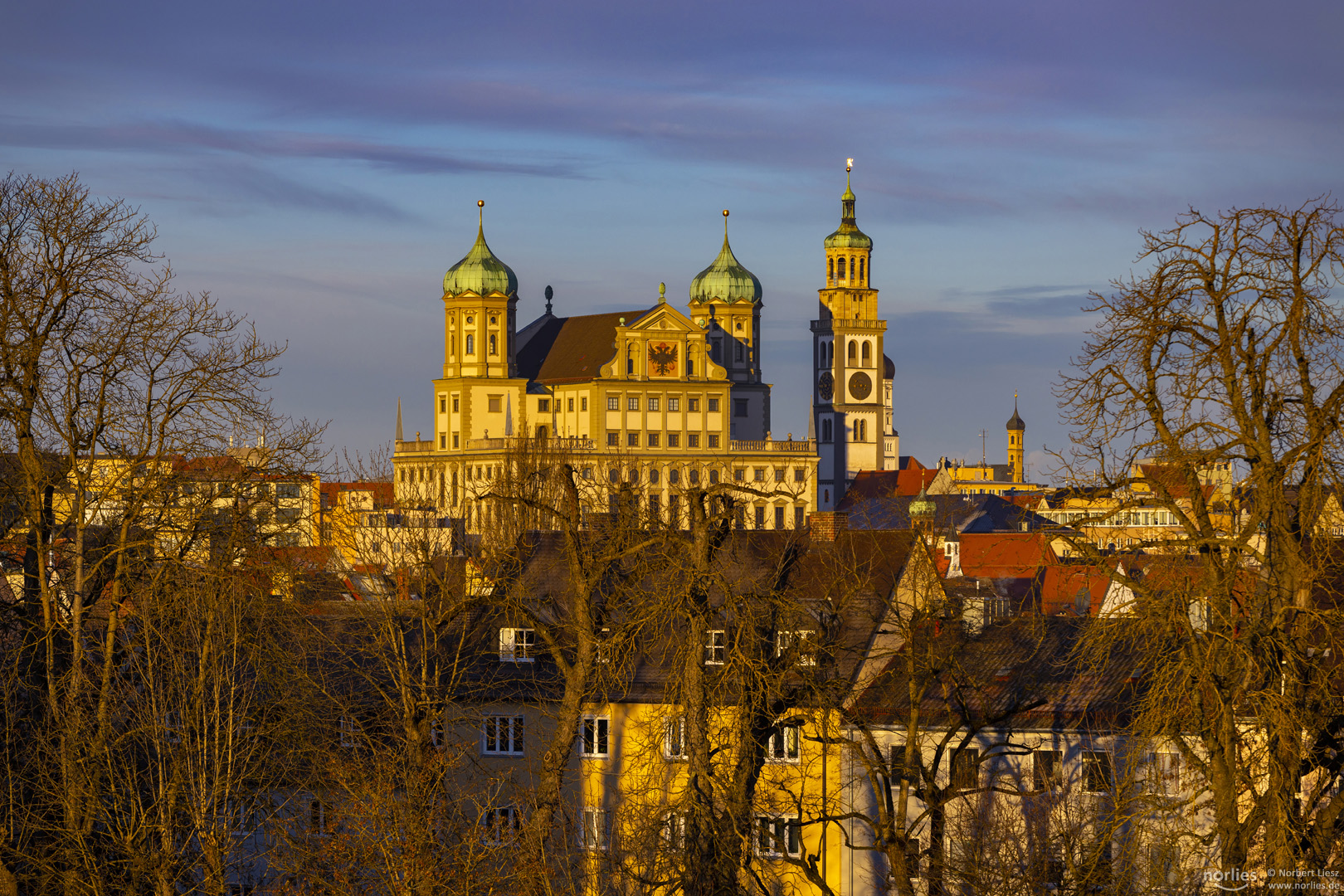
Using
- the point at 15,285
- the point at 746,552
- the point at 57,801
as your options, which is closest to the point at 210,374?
the point at 15,285


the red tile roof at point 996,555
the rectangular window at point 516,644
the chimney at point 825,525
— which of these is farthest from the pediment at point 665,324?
the rectangular window at point 516,644

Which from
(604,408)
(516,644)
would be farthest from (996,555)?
(604,408)

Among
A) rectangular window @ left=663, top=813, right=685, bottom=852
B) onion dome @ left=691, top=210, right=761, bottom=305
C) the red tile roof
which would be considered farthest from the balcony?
rectangular window @ left=663, top=813, right=685, bottom=852

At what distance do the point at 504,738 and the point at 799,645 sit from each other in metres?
15.0

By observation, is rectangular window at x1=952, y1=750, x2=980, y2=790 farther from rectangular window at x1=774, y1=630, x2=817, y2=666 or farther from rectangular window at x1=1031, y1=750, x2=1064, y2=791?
rectangular window at x1=774, y1=630, x2=817, y2=666

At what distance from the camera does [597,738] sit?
144 feet

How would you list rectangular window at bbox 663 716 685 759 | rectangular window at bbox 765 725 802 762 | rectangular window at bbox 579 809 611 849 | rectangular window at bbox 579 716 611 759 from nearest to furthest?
rectangular window at bbox 663 716 685 759 → rectangular window at bbox 579 809 611 849 → rectangular window at bbox 765 725 802 762 → rectangular window at bbox 579 716 611 759

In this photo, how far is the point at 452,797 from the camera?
40781 mm

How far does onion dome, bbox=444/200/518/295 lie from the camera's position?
525ft

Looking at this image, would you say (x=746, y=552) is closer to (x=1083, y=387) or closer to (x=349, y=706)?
(x=349, y=706)

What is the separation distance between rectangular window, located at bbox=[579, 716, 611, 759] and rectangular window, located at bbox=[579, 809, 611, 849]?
1.89m

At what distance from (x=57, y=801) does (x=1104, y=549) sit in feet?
54.7

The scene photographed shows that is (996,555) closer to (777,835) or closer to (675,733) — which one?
(675,733)

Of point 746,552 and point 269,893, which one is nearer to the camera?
point 269,893
